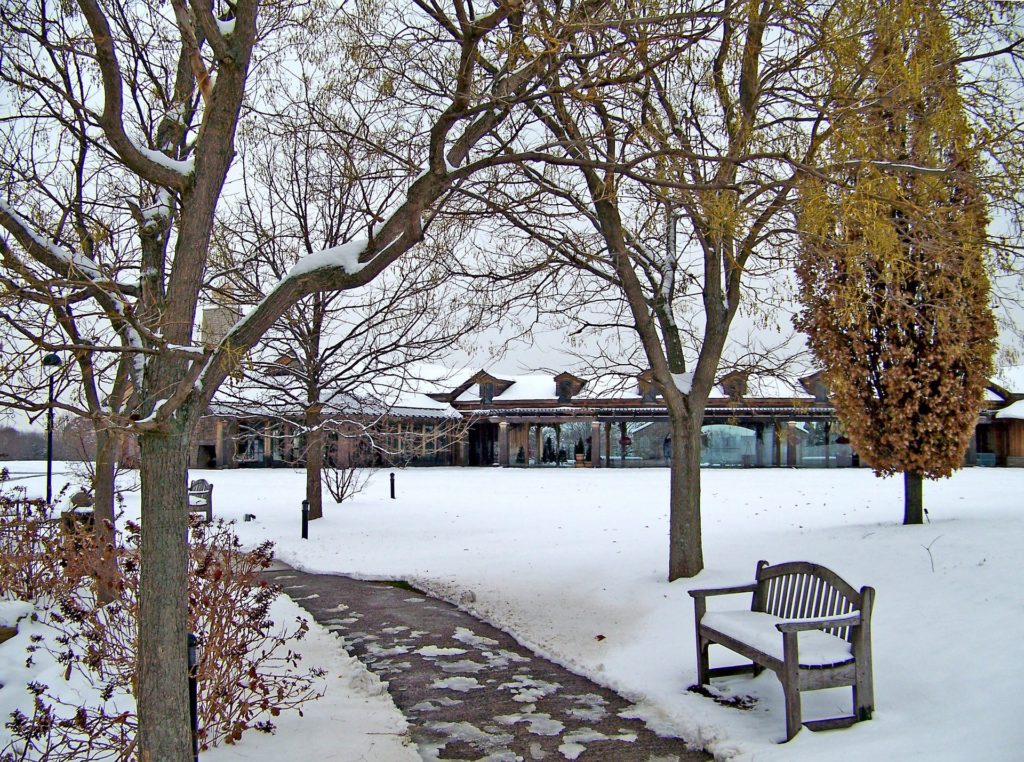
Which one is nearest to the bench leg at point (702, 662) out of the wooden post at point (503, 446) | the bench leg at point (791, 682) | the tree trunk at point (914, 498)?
the bench leg at point (791, 682)

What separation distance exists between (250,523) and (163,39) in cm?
1258

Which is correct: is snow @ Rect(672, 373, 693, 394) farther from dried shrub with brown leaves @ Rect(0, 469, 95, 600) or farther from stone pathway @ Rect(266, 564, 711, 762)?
dried shrub with brown leaves @ Rect(0, 469, 95, 600)

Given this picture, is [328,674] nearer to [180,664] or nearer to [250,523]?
[180,664]

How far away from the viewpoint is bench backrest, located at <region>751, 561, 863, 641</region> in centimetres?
553

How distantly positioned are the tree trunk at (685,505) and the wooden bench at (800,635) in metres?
2.63

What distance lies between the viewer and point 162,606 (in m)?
3.85

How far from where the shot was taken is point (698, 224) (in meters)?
8.71

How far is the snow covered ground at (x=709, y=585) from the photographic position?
4957 mm

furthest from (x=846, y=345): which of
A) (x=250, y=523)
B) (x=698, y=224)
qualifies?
(x=250, y=523)

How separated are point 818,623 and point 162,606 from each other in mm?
3943

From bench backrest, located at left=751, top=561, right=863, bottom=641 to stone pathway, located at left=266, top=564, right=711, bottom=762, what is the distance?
4.74ft

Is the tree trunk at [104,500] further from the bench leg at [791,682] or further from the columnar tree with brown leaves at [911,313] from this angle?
the columnar tree with brown leaves at [911,313]

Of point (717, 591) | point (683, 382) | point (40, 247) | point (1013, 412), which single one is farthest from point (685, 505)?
point (1013, 412)

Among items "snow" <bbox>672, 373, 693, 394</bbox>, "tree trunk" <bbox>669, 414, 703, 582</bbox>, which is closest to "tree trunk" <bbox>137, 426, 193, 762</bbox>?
"tree trunk" <bbox>669, 414, 703, 582</bbox>
